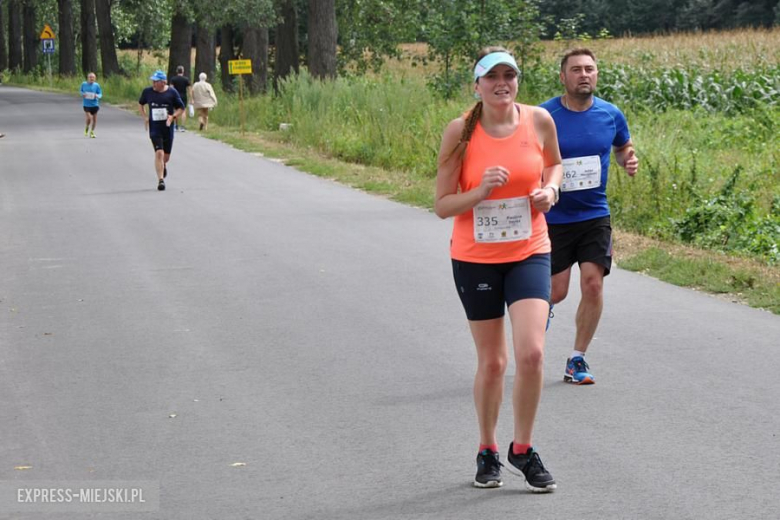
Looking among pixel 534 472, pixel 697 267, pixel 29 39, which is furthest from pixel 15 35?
pixel 534 472

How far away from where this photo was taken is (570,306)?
10.8 meters

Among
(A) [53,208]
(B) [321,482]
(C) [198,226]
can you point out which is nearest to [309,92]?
(A) [53,208]

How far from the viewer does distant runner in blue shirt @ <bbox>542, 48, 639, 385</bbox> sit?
316 inches

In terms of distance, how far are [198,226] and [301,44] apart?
1906 inches

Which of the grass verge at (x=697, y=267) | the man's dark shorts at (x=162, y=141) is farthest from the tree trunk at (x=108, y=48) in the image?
the grass verge at (x=697, y=267)

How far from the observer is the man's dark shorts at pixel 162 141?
69.3ft

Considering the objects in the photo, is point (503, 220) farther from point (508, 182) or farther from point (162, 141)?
point (162, 141)

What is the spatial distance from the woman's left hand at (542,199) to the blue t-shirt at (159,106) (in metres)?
16.1

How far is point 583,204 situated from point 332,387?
1.85 meters

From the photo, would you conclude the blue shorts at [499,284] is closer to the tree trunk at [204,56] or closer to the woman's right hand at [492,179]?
the woman's right hand at [492,179]

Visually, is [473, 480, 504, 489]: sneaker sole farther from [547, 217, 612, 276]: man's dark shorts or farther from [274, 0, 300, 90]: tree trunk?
[274, 0, 300, 90]: tree trunk

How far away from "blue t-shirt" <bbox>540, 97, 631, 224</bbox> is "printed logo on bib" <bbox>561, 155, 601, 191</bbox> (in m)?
0.01

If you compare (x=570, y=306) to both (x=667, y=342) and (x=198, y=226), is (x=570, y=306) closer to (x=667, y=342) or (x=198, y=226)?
(x=667, y=342)

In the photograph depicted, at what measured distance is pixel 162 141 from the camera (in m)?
21.3
